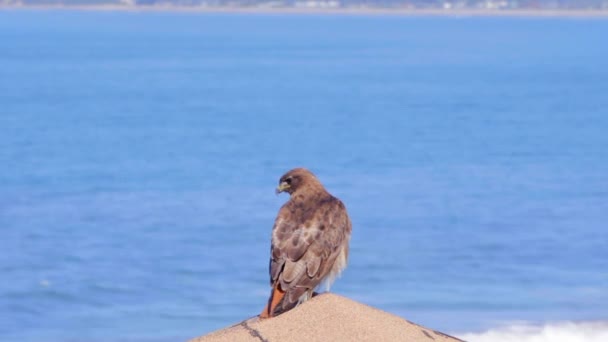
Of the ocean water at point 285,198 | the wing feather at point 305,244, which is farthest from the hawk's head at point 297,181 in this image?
the ocean water at point 285,198

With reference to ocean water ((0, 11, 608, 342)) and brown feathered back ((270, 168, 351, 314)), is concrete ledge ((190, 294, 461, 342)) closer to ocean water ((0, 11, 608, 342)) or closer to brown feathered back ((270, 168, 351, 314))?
brown feathered back ((270, 168, 351, 314))

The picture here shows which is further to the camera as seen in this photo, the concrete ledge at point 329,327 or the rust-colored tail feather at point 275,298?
the rust-colored tail feather at point 275,298

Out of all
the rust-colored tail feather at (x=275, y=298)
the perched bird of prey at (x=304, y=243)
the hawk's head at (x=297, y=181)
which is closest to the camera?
the rust-colored tail feather at (x=275, y=298)

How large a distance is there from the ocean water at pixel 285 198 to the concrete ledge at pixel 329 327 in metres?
9.74

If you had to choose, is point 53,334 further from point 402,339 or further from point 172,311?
point 402,339

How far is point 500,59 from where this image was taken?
127m

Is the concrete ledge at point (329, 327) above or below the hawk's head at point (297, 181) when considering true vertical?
below

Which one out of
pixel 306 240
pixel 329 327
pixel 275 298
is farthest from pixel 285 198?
pixel 329 327

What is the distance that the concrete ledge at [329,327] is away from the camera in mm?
7170

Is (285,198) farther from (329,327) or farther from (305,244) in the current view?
(329,327)

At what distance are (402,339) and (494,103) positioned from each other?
2678 inches

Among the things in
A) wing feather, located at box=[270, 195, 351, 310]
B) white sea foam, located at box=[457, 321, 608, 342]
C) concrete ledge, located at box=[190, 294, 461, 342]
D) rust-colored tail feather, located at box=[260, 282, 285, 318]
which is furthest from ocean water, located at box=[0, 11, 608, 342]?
concrete ledge, located at box=[190, 294, 461, 342]

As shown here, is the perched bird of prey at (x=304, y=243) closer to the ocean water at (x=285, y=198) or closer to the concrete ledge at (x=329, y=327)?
the concrete ledge at (x=329, y=327)

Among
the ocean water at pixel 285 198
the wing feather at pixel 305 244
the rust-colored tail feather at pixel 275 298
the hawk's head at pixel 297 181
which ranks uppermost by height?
the ocean water at pixel 285 198
